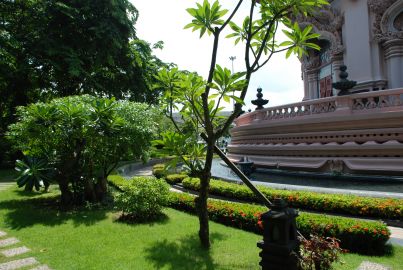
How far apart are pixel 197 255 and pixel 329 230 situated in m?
2.27

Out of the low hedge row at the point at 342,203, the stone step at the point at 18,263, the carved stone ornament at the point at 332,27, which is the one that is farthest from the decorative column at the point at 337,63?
the stone step at the point at 18,263

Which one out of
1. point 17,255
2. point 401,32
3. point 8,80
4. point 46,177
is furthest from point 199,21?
point 8,80

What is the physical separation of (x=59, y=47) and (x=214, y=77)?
1601 cm

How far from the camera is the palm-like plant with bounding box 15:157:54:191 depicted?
27.4 ft

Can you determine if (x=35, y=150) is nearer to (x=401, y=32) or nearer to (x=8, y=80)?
(x=8, y=80)

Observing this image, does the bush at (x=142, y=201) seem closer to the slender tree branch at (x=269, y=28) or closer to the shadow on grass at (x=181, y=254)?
the shadow on grass at (x=181, y=254)

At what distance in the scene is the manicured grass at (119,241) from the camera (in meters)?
4.68

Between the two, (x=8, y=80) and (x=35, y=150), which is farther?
(x=8, y=80)

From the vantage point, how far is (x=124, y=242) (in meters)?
5.62

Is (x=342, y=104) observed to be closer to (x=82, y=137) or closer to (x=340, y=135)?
(x=340, y=135)

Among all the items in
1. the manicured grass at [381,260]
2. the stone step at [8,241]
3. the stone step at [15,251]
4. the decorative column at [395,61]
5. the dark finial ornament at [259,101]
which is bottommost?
the manicured grass at [381,260]

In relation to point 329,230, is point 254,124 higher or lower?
higher

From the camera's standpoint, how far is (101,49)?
19.1m

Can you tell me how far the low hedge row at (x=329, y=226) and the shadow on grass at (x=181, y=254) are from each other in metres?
0.89
